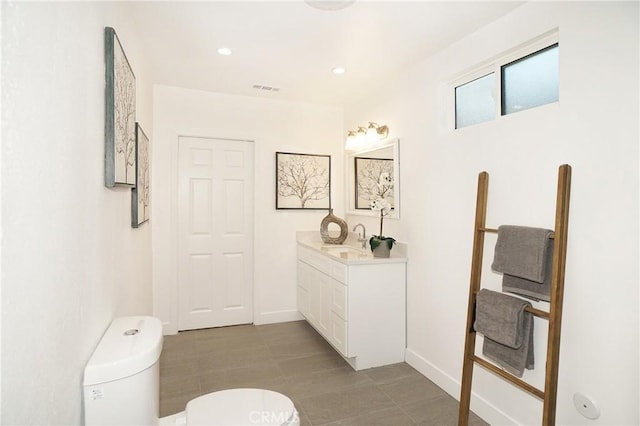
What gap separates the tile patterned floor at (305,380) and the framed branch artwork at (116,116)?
161 cm

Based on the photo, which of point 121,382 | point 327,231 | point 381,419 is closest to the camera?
point 121,382

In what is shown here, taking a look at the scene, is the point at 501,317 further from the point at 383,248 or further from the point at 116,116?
the point at 116,116

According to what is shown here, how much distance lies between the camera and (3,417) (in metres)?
0.62

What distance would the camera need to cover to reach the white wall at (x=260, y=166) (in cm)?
344

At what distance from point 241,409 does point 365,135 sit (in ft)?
8.94

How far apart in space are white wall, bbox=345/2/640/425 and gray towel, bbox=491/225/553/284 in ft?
0.40

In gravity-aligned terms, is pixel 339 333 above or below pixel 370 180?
below

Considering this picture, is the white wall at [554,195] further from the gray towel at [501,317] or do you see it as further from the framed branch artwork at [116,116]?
the framed branch artwork at [116,116]

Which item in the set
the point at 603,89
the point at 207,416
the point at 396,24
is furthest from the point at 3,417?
the point at 396,24

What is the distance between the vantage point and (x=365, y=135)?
3.44 metres

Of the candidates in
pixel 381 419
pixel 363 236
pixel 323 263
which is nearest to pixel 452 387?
pixel 381 419

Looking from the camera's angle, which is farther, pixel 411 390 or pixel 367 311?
pixel 367 311

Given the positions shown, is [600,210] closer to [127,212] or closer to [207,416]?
[207,416]

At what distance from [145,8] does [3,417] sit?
83.3 inches
